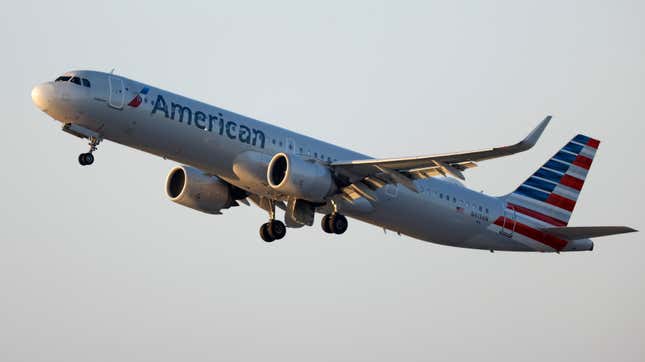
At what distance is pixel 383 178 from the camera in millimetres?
48469

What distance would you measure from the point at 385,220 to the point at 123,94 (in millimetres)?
12233

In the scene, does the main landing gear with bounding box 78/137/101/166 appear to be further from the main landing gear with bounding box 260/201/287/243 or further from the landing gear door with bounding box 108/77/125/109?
the main landing gear with bounding box 260/201/287/243

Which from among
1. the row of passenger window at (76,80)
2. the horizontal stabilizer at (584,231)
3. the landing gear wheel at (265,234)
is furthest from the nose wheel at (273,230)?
the horizontal stabilizer at (584,231)

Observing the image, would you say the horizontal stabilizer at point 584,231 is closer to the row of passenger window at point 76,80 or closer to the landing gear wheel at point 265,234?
the landing gear wheel at point 265,234

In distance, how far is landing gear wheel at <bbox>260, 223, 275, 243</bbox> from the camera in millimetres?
52312

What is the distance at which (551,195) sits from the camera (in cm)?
5738

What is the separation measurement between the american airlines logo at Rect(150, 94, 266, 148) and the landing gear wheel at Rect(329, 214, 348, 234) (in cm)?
445

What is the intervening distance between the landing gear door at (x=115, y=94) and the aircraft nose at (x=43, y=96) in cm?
208

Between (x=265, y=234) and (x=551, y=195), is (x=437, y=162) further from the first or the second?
(x=551, y=195)

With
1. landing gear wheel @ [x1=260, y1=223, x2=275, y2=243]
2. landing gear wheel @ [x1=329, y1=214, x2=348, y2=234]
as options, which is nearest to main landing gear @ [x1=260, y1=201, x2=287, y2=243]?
landing gear wheel @ [x1=260, y1=223, x2=275, y2=243]

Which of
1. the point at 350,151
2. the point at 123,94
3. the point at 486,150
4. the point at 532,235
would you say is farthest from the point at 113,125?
the point at 532,235

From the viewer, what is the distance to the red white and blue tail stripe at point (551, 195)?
5516 centimetres

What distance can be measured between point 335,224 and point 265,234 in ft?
13.9

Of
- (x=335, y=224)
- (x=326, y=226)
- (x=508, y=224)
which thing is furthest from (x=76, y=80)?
(x=508, y=224)
